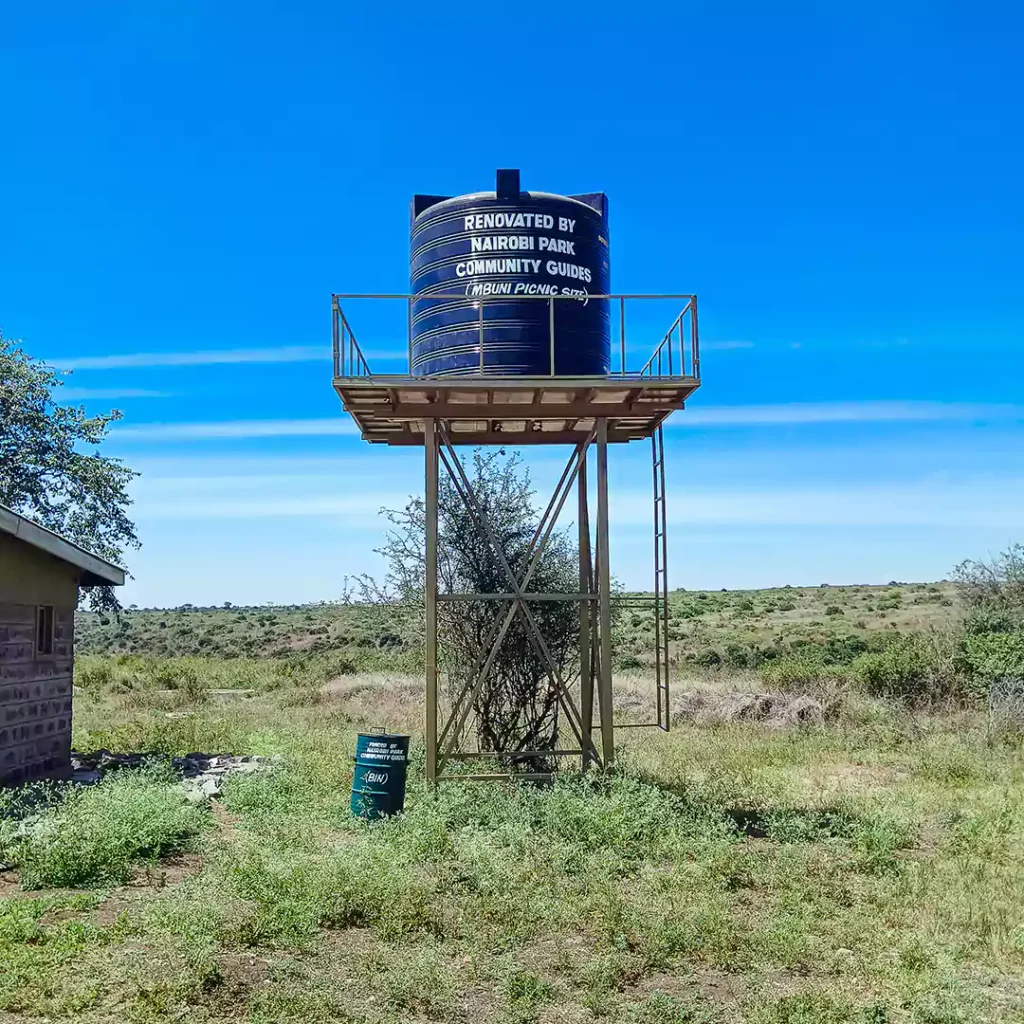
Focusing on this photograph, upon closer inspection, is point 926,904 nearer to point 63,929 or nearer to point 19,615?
point 63,929

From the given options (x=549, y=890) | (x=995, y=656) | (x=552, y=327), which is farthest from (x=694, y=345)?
(x=995, y=656)

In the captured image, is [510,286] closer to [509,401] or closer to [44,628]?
[509,401]

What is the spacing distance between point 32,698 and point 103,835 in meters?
4.33

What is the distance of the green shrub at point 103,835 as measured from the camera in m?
9.05

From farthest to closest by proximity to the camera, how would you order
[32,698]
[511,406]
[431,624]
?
1. [32,698]
2. [511,406]
3. [431,624]

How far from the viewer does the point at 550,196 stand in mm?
12414

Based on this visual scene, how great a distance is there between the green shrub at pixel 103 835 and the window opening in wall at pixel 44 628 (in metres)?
2.68

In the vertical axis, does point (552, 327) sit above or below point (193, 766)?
above

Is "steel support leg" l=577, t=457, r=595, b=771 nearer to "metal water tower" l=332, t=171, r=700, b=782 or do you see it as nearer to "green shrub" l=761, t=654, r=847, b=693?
"metal water tower" l=332, t=171, r=700, b=782

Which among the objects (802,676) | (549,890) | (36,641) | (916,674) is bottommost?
(549,890)

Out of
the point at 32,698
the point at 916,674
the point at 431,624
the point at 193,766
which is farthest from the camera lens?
the point at 916,674

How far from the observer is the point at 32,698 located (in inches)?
524

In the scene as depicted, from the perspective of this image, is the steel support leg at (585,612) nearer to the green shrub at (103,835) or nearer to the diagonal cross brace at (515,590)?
the diagonal cross brace at (515,590)

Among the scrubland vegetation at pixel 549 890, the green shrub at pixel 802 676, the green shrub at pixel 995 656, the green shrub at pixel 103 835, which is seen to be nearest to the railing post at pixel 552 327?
the scrubland vegetation at pixel 549 890
